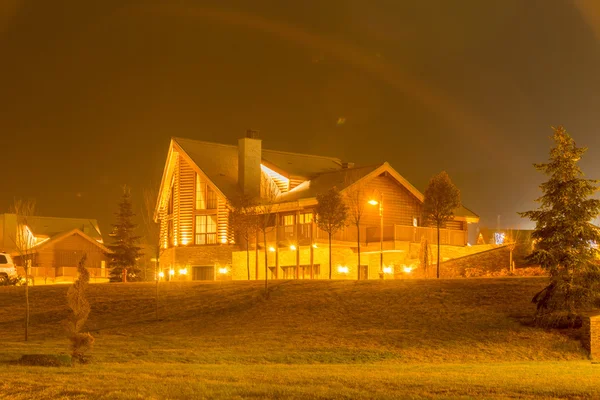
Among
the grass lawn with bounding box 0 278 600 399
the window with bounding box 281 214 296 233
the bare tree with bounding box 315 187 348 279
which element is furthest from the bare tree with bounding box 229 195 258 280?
the window with bounding box 281 214 296 233

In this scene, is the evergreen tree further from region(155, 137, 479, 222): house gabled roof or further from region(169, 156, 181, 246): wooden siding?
region(169, 156, 181, 246): wooden siding

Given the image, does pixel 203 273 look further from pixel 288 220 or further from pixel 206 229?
pixel 288 220

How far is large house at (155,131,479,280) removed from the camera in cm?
4638

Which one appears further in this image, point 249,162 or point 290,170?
point 290,170

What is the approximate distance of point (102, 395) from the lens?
16031mm

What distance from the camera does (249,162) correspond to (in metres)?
51.3

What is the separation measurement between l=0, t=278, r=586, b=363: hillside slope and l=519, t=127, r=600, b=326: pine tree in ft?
4.35

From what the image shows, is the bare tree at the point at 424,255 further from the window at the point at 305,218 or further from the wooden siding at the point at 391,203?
the window at the point at 305,218

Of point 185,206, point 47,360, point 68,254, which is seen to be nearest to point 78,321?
point 47,360

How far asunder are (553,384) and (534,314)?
11893 mm

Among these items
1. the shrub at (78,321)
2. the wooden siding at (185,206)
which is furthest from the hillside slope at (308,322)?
the wooden siding at (185,206)

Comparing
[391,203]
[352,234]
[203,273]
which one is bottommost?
[203,273]

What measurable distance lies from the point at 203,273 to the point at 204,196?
15.7ft

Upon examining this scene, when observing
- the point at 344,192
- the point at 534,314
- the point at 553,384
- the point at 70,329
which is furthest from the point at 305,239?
the point at 553,384
